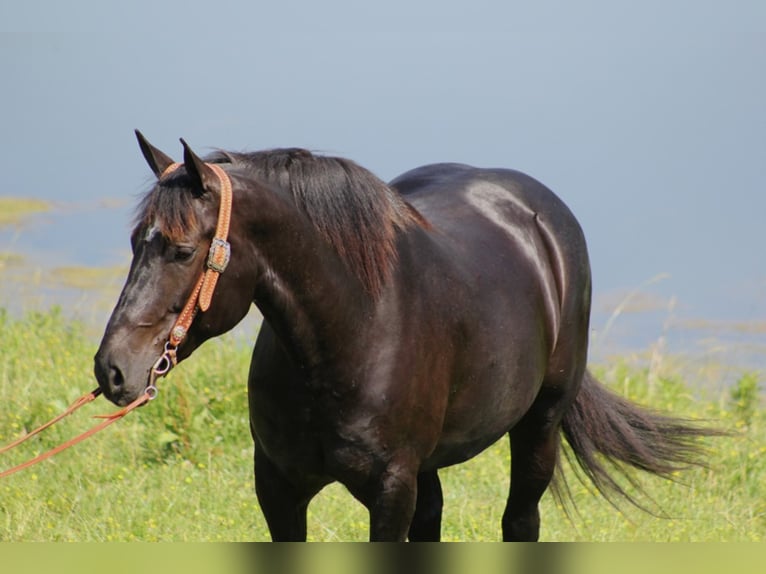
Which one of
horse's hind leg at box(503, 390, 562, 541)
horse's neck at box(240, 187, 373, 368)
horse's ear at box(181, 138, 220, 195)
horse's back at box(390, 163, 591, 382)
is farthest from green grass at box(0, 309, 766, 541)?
horse's ear at box(181, 138, 220, 195)

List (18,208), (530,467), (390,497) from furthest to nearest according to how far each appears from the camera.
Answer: (18,208) < (530,467) < (390,497)

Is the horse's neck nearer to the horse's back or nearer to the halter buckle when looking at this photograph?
the halter buckle

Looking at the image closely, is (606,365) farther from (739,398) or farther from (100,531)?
(100,531)

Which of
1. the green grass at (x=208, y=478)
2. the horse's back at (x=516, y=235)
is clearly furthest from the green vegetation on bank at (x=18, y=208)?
the horse's back at (x=516, y=235)

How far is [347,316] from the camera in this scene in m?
3.33

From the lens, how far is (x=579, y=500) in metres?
5.98

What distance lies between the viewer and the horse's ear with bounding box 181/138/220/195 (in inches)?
114

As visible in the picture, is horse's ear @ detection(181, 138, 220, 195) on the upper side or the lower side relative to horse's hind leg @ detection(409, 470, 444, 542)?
upper

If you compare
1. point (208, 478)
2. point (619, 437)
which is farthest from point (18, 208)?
point (619, 437)

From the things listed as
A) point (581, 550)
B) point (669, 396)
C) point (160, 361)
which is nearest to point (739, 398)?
point (669, 396)

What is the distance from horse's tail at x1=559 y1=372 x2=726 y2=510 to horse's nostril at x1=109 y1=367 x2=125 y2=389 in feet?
8.50

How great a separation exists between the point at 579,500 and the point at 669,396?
1.66 m

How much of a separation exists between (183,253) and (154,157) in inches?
14.5

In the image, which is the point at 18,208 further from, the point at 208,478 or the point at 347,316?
the point at 347,316
